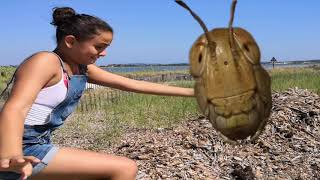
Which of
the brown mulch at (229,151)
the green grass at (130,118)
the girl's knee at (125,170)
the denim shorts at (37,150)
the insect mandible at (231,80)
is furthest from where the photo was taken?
the green grass at (130,118)

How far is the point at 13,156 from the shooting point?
2209mm

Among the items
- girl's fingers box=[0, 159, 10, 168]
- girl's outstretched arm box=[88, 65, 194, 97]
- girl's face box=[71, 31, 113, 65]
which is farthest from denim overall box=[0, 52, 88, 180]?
girl's fingers box=[0, 159, 10, 168]

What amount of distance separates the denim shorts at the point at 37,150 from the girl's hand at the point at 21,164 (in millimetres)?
488

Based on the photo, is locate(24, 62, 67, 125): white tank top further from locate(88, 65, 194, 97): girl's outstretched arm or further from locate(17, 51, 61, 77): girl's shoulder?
locate(88, 65, 194, 97): girl's outstretched arm

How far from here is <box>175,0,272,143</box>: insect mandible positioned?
111 cm

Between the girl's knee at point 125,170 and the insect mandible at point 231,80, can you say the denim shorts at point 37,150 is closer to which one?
the girl's knee at point 125,170

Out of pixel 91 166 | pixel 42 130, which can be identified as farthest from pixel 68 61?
pixel 91 166

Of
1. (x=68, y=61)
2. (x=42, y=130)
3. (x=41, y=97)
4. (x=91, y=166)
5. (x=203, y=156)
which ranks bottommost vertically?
(x=203, y=156)

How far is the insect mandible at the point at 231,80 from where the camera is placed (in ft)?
3.63

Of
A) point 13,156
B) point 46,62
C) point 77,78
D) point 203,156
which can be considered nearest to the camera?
point 13,156

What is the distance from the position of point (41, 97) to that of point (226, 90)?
1759mm

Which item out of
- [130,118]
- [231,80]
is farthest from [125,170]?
[130,118]

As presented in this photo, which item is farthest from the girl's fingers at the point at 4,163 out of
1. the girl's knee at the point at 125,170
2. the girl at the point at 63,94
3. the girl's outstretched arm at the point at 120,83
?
the girl's outstretched arm at the point at 120,83

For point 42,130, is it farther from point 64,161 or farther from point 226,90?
point 226,90
